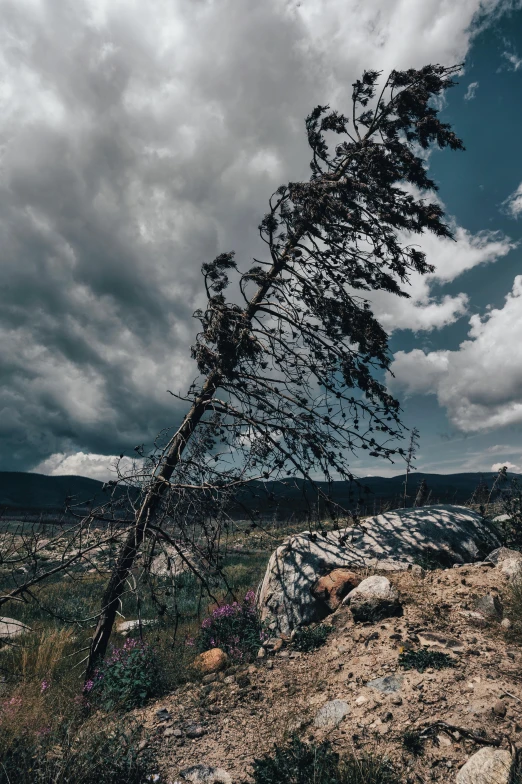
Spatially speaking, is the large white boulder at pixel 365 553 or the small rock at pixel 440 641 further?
the large white boulder at pixel 365 553

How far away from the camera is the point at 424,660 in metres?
4.30

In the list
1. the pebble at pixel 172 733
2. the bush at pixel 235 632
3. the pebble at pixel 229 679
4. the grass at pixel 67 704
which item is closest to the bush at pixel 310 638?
the bush at pixel 235 632

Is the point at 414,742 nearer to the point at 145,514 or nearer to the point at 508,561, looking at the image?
the point at 508,561

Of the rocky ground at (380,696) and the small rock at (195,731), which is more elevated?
the rocky ground at (380,696)

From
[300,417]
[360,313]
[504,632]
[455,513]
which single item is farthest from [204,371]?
[455,513]

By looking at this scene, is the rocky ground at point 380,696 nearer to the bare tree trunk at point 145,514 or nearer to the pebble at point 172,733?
the pebble at point 172,733

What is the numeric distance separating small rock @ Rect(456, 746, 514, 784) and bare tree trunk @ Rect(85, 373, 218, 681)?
3.79 metres

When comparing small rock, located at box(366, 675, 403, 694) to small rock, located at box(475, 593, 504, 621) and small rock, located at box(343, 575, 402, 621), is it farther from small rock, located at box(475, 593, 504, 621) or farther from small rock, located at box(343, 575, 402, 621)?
small rock, located at box(475, 593, 504, 621)

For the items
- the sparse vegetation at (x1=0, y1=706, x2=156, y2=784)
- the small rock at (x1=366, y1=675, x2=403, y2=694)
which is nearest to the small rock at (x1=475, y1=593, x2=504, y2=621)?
the small rock at (x1=366, y1=675, x2=403, y2=694)

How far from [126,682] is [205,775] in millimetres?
2274

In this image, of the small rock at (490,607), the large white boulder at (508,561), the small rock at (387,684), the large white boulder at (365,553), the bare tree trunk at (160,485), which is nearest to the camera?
the small rock at (387,684)

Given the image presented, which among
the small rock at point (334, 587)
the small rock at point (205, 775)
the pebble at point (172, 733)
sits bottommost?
the pebble at point (172, 733)

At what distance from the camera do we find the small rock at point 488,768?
2.75 meters

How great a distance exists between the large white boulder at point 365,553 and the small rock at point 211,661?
0.93 meters
